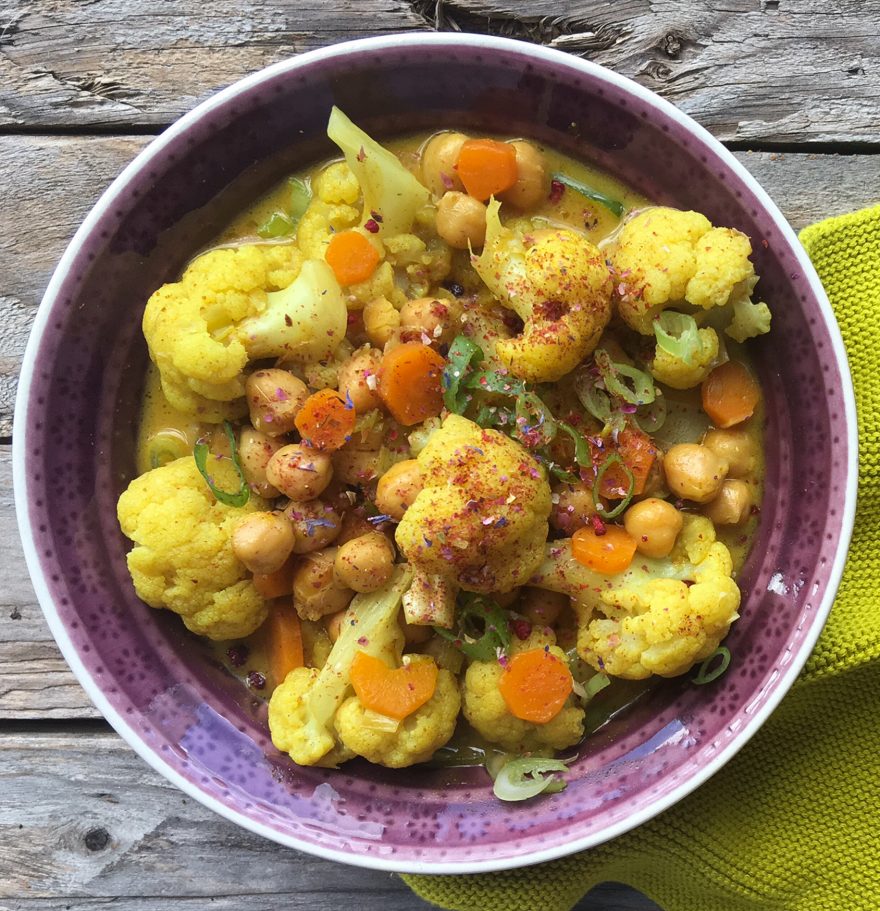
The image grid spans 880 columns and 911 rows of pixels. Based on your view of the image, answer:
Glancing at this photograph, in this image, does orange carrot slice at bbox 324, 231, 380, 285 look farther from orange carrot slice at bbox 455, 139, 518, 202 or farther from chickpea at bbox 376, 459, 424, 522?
chickpea at bbox 376, 459, 424, 522

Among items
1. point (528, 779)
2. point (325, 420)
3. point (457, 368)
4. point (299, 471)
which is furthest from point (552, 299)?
point (528, 779)

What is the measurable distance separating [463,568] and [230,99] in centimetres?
119

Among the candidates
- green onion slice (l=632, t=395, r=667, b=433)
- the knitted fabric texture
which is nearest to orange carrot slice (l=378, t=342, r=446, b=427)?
green onion slice (l=632, t=395, r=667, b=433)

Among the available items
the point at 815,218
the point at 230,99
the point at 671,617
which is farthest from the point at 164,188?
the point at 815,218

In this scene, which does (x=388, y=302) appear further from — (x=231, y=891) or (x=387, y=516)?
(x=231, y=891)

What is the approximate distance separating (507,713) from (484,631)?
20 cm

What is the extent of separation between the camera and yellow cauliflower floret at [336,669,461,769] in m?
1.95

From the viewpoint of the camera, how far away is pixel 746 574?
2.10 meters

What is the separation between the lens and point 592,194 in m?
2.08

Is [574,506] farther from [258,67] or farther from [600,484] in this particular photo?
[258,67]

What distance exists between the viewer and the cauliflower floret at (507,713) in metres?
1.99

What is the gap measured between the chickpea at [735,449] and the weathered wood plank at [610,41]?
822mm

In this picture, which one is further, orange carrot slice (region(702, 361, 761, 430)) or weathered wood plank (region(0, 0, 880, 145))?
weathered wood plank (region(0, 0, 880, 145))

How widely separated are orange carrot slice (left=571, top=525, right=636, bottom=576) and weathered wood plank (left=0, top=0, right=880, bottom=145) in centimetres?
114
